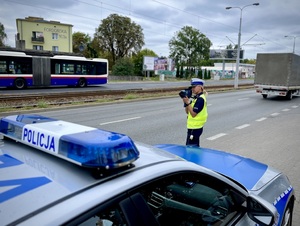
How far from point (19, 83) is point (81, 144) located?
24.1 meters

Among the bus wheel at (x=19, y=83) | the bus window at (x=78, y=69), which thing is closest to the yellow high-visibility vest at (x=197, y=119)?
the bus wheel at (x=19, y=83)

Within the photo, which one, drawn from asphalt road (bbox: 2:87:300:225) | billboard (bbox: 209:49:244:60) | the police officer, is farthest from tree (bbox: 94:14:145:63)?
the police officer

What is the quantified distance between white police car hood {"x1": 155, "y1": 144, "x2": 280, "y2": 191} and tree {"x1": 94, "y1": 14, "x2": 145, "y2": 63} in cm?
6502

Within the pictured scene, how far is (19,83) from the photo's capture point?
2286cm

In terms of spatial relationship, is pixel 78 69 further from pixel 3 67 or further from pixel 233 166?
pixel 233 166

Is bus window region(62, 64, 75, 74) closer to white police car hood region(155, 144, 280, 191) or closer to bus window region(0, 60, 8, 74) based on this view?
bus window region(0, 60, 8, 74)

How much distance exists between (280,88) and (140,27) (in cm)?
5215

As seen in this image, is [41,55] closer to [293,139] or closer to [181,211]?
[293,139]

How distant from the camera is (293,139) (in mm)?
8406

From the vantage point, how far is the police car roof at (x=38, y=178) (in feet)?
3.80

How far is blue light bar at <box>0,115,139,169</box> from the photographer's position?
1.29 meters

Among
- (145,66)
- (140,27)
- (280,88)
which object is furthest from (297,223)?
(140,27)

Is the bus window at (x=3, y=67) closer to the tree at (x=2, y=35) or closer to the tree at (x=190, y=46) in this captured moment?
the tree at (x=2, y=35)

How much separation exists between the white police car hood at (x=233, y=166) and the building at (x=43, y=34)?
201 feet
